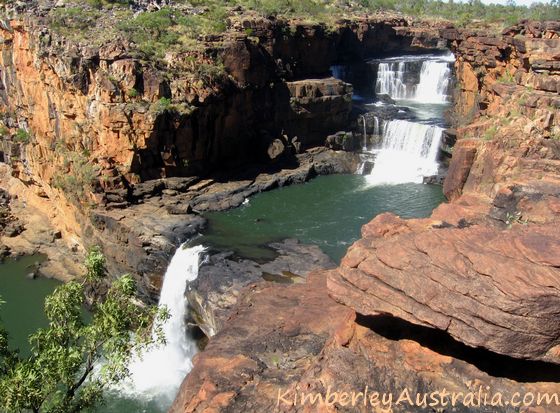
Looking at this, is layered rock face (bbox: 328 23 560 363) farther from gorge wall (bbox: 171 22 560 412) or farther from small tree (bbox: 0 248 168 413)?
small tree (bbox: 0 248 168 413)

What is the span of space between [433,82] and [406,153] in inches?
526

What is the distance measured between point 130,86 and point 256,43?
1210 centimetres

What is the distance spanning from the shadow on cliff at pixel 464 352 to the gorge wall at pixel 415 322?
22 millimetres

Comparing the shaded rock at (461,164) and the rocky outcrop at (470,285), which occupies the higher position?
the rocky outcrop at (470,285)

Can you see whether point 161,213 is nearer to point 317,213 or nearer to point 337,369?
point 317,213

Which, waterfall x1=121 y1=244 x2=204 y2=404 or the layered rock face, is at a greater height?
the layered rock face

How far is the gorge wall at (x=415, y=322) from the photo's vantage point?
10.6m

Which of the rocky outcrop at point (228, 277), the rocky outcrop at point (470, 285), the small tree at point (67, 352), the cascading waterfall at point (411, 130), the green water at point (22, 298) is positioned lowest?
the green water at point (22, 298)

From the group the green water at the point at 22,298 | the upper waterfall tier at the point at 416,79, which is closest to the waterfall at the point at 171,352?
the green water at the point at 22,298

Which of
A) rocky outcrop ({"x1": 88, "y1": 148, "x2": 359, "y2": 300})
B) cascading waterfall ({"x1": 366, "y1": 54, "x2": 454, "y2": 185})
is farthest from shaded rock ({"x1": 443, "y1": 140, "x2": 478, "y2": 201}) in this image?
cascading waterfall ({"x1": 366, "y1": 54, "x2": 454, "y2": 185})

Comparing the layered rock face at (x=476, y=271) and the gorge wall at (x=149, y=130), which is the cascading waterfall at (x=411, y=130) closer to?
the gorge wall at (x=149, y=130)

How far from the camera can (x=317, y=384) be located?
488 inches

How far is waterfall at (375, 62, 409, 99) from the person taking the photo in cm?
5222

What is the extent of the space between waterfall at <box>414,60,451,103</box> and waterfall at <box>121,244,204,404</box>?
32174 mm
